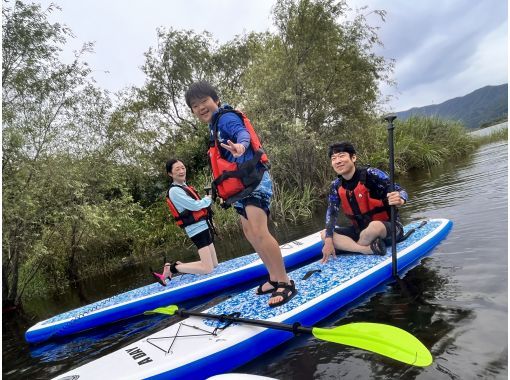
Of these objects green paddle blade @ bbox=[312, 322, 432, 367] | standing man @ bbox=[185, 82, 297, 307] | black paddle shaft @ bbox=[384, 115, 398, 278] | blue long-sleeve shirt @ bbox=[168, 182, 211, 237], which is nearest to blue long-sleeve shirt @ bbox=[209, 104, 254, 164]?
standing man @ bbox=[185, 82, 297, 307]

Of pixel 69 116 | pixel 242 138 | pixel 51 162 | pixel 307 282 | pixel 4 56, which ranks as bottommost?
pixel 307 282

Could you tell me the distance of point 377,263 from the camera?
3.64m

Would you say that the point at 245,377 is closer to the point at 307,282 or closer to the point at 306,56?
the point at 307,282

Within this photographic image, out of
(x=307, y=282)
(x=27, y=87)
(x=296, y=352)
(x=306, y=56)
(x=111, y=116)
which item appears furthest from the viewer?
(x=306, y=56)

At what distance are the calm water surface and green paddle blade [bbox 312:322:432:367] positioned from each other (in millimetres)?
205

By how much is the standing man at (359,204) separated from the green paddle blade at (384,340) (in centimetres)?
172

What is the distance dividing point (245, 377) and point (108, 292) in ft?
16.7

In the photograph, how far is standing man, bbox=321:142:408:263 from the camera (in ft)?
12.7

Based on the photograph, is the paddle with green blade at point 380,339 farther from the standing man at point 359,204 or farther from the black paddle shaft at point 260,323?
the standing man at point 359,204

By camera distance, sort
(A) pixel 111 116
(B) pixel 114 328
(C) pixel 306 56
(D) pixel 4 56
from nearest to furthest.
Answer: (B) pixel 114 328 < (D) pixel 4 56 < (A) pixel 111 116 < (C) pixel 306 56

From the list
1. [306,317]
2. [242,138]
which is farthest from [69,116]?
[306,317]

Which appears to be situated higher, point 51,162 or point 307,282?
point 51,162

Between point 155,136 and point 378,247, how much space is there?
38.7ft

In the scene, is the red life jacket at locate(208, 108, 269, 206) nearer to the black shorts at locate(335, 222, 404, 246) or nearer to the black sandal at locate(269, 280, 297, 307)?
the black sandal at locate(269, 280, 297, 307)
